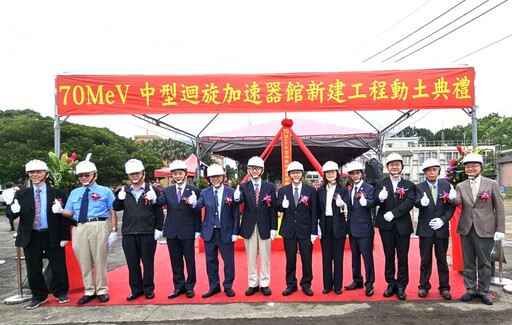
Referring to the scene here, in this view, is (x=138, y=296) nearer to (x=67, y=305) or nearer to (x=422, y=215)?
(x=67, y=305)

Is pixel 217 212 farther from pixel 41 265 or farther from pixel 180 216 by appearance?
pixel 41 265

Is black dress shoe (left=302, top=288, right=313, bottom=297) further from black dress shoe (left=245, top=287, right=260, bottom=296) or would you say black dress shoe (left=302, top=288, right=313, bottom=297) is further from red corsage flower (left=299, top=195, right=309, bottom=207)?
red corsage flower (left=299, top=195, right=309, bottom=207)

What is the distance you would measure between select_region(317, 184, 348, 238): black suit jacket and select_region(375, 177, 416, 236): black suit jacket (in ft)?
1.26

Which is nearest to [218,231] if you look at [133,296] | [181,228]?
[181,228]

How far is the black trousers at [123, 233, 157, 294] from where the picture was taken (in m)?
4.54

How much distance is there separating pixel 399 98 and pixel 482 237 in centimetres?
233

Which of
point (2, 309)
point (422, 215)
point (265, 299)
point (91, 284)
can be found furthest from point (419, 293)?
point (2, 309)

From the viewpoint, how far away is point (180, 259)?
4.63 metres

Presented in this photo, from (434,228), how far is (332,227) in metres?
1.11

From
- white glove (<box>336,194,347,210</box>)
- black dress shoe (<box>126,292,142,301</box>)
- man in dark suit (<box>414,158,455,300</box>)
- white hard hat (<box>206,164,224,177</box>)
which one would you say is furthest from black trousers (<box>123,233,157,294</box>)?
man in dark suit (<box>414,158,455,300</box>)

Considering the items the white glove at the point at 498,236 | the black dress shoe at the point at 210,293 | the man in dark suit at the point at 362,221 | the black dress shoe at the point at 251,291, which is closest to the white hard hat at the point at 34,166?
the black dress shoe at the point at 210,293

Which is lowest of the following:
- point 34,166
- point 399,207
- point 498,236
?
point 498,236

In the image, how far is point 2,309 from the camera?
433cm

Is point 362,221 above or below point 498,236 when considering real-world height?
above
